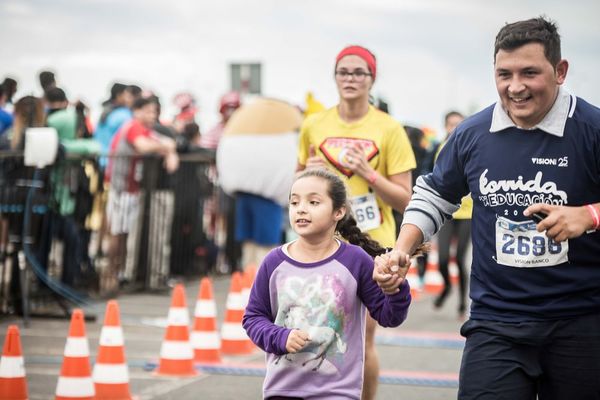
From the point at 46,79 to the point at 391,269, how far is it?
35.4 feet

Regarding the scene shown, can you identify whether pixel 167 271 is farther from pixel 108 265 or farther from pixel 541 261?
pixel 541 261

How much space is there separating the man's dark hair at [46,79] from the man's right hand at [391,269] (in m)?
10.6

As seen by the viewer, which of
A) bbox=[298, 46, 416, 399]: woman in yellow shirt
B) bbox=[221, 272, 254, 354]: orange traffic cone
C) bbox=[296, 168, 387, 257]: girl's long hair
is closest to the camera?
bbox=[296, 168, 387, 257]: girl's long hair

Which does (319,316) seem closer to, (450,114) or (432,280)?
(450,114)

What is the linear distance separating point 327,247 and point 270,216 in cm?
759

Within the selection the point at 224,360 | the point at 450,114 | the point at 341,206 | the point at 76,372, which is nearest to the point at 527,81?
the point at 341,206

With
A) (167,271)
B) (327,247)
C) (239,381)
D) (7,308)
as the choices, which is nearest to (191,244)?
(167,271)

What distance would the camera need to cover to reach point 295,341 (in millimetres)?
4785

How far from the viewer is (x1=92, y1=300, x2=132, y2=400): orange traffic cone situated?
785 centimetres

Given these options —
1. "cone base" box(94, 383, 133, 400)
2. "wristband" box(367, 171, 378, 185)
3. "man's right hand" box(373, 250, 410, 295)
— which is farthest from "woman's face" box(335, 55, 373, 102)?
"man's right hand" box(373, 250, 410, 295)

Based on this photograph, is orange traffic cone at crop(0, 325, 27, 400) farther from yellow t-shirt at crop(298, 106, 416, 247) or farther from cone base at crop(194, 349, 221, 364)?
cone base at crop(194, 349, 221, 364)

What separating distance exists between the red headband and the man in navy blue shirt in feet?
8.86

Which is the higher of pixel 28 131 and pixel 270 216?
pixel 28 131

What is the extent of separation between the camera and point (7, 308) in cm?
1148
